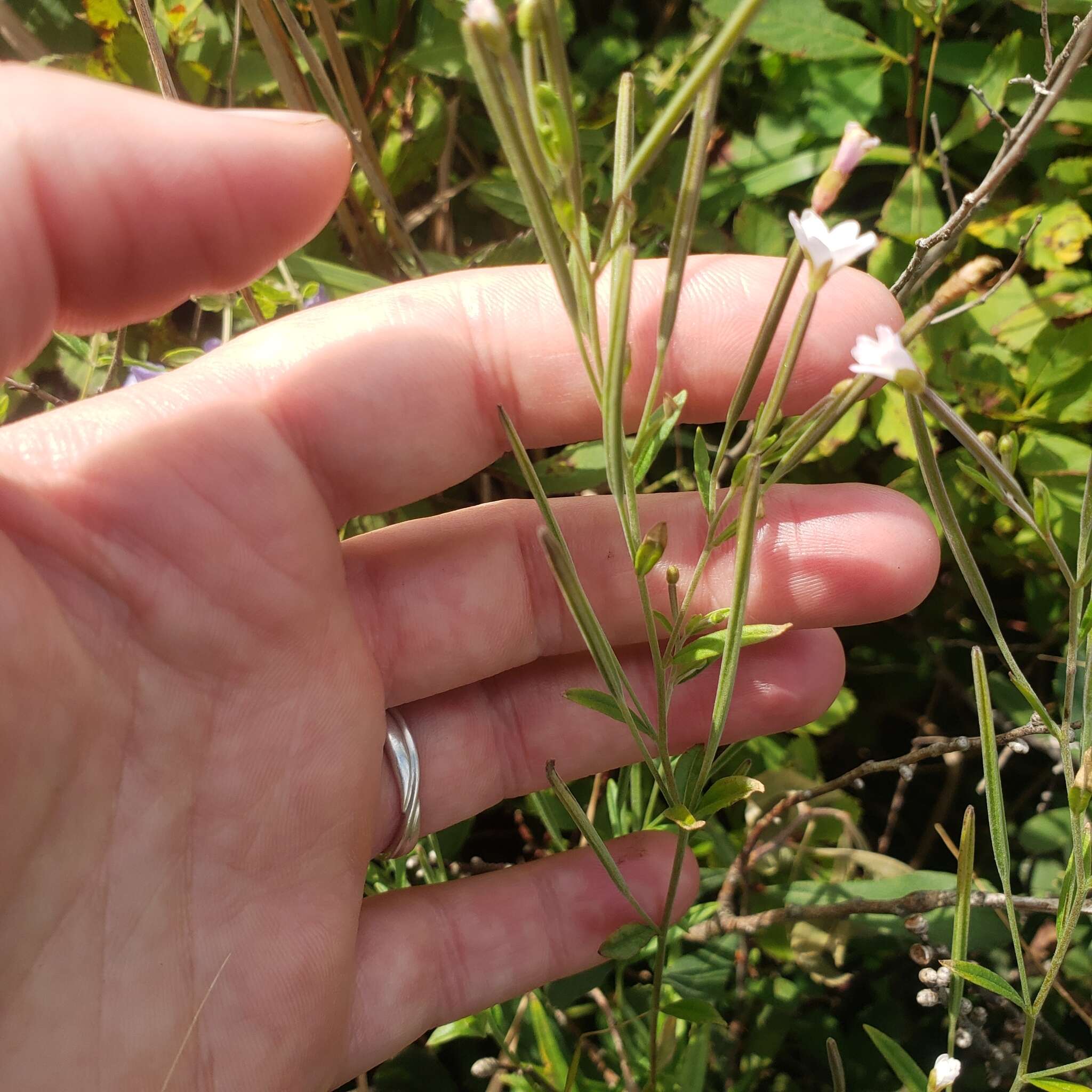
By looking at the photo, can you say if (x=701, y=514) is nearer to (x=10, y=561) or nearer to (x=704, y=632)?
(x=704, y=632)

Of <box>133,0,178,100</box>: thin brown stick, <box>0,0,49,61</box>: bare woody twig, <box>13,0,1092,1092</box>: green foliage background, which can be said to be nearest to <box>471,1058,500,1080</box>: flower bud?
<box>13,0,1092,1092</box>: green foliage background

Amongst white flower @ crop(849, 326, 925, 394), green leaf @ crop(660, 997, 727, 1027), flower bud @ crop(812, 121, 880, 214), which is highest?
flower bud @ crop(812, 121, 880, 214)

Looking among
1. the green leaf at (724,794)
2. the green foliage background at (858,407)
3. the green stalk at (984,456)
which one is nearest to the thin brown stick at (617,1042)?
the green foliage background at (858,407)

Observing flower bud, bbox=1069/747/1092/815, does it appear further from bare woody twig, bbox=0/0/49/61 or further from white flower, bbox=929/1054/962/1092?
bare woody twig, bbox=0/0/49/61

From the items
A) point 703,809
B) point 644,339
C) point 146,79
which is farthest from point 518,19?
point 146,79

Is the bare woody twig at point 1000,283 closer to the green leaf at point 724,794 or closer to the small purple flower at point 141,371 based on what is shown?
the green leaf at point 724,794

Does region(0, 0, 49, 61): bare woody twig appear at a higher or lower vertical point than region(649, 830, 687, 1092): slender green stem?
higher
